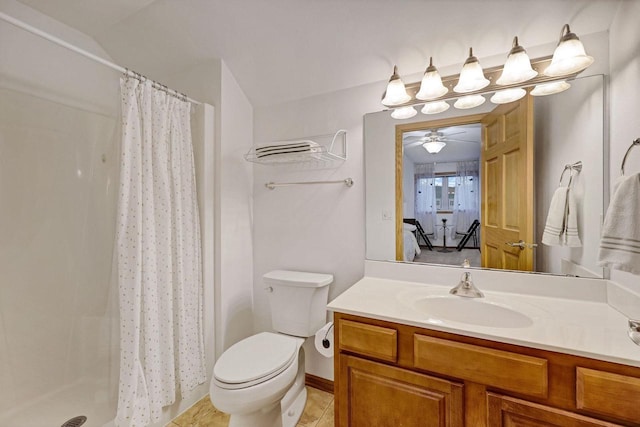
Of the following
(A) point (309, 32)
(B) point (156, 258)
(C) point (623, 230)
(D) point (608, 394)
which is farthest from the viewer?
(A) point (309, 32)

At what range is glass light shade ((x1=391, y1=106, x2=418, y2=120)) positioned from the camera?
155 cm

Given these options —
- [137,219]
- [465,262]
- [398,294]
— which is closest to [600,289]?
[465,262]

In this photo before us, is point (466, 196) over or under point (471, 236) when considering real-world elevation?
over

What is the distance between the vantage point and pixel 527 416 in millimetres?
857

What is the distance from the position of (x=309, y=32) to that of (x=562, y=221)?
5.31ft

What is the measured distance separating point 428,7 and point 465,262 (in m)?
1.29

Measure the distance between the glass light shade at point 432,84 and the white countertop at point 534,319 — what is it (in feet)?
3.33

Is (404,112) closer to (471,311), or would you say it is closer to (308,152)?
(308,152)

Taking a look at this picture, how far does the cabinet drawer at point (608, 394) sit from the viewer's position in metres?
0.75

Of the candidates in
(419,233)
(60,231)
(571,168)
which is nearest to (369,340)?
(419,233)

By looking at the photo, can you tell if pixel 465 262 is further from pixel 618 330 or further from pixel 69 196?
pixel 69 196

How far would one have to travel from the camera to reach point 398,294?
1.33 metres

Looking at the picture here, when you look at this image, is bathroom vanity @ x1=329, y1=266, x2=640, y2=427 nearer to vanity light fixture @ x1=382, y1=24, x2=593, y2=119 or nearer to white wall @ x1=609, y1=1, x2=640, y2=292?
white wall @ x1=609, y1=1, x2=640, y2=292

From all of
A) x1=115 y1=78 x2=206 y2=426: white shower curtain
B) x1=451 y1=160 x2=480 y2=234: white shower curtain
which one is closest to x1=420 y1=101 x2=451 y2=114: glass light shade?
x1=451 y1=160 x2=480 y2=234: white shower curtain
